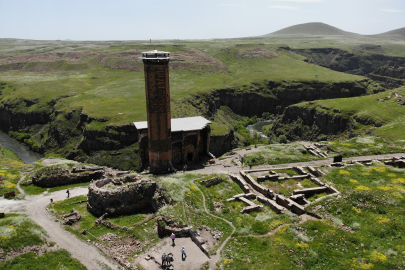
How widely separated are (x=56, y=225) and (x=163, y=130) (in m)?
20.7

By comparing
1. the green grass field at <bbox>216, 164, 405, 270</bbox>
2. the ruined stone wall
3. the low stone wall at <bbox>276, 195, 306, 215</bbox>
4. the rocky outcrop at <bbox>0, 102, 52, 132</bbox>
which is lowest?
the rocky outcrop at <bbox>0, 102, 52, 132</bbox>

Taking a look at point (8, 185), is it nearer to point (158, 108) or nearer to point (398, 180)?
point (158, 108)

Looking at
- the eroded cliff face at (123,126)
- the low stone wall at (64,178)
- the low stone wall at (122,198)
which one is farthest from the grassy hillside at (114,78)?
the low stone wall at (122,198)

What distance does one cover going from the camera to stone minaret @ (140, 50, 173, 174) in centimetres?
4175

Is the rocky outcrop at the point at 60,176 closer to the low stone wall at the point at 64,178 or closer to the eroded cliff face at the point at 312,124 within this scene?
the low stone wall at the point at 64,178

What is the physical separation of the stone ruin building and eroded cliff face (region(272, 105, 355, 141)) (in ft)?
216

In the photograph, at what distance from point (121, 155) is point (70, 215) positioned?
46076 millimetres

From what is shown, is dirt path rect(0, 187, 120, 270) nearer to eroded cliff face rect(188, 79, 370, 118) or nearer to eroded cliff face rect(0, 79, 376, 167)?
eroded cliff face rect(0, 79, 376, 167)

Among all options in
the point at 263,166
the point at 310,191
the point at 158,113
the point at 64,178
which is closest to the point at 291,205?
the point at 310,191

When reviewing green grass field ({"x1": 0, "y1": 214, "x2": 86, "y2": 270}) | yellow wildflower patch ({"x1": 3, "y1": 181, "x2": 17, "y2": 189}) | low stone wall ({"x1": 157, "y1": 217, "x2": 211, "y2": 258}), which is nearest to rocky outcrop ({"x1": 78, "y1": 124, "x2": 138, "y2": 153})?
yellow wildflower patch ({"x1": 3, "y1": 181, "x2": 17, "y2": 189})

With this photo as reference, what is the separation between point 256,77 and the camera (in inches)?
6486

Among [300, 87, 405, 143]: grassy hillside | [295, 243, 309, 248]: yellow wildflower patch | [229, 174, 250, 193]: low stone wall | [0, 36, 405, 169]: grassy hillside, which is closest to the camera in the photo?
[295, 243, 309, 248]: yellow wildflower patch

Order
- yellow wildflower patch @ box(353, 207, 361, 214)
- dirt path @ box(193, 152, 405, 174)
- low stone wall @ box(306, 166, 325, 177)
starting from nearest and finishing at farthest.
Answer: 1. yellow wildflower patch @ box(353, 207, 361, 214)
2. low stone wall @ box(306, 166, 325, 177)
3. dirt path @ box(193, 152, 405, 174)

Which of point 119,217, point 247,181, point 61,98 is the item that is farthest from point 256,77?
point 119,217
